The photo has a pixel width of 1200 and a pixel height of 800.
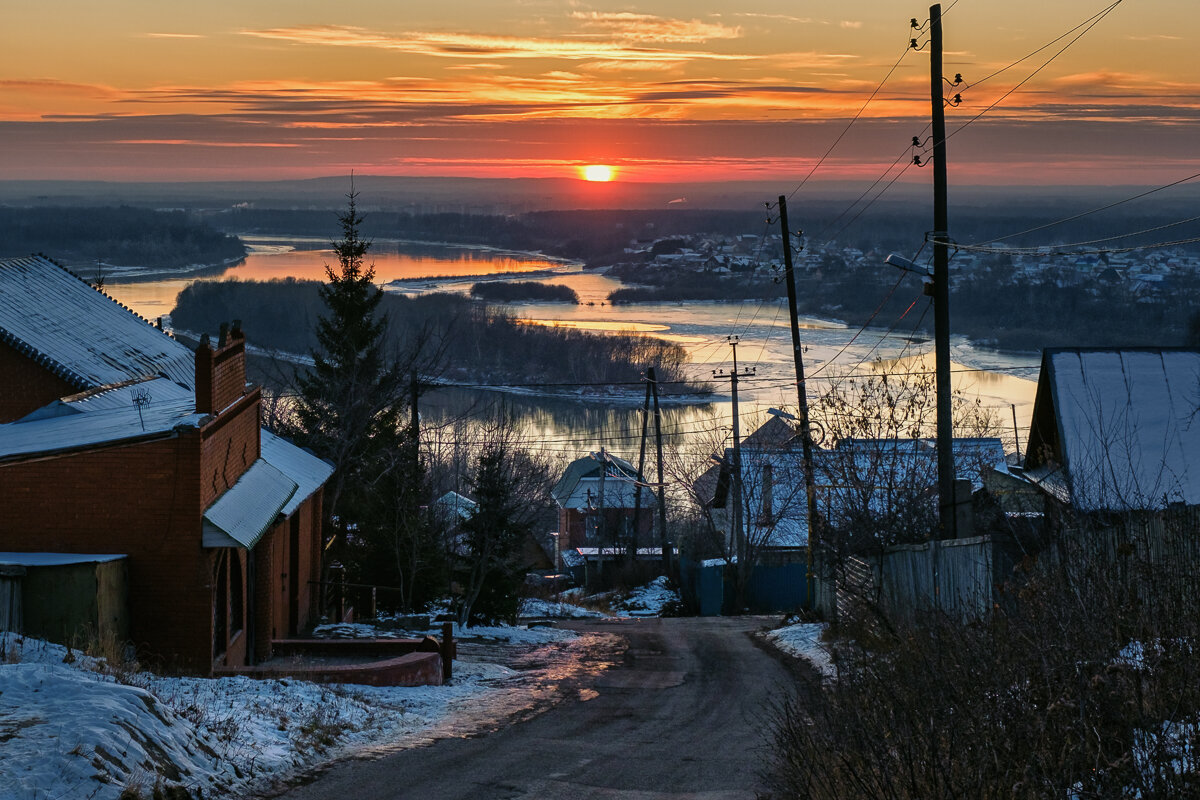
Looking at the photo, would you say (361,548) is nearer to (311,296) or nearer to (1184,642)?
(1184,642)

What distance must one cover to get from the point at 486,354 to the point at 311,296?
62.2 ft

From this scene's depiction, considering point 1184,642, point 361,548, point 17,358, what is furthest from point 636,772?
point 361,548

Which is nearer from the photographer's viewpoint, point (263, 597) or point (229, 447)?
point (229, 447)

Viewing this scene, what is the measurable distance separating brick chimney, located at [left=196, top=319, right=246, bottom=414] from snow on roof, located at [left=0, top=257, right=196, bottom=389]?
Result: 4.02 metres

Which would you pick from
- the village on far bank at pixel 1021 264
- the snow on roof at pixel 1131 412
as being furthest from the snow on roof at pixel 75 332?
the snow on roof at pixel 1131 412

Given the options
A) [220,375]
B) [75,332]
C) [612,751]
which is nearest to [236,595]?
[220,375]

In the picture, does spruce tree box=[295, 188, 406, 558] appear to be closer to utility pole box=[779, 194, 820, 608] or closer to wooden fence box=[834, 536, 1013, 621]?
utility pole box=[779, 194, 820, 608]

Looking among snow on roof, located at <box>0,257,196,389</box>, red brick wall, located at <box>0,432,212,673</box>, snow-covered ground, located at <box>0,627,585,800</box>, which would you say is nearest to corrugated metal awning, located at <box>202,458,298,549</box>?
red brick wall, located at <box>0,432,212,673</box>

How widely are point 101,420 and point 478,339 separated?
85491 mm

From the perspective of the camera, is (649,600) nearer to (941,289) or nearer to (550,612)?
(550,612)

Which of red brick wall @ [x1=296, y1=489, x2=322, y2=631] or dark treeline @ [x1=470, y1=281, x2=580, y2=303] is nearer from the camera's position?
red brick wall @ [x1=296, y1=489, x2=322, y2=631]

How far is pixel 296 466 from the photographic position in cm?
2109

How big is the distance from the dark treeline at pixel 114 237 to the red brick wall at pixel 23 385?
78203mm

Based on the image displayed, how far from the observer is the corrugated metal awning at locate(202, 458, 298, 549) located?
14273 mm
